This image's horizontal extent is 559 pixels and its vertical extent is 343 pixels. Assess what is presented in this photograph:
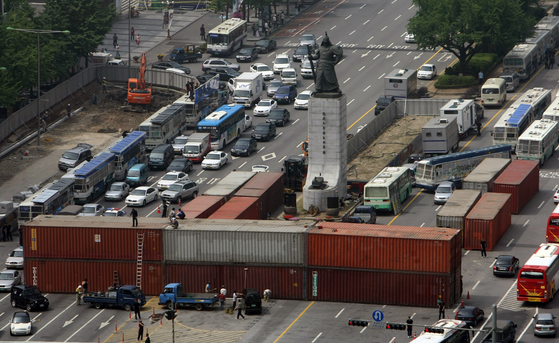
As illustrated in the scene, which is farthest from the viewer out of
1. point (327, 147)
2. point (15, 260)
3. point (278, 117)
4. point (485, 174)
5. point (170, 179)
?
point (278, 117)

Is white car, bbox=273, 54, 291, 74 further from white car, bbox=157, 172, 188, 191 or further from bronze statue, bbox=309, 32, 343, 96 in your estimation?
bronze statue, bbox=309, 32, 343, 96

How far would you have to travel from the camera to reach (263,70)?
475ft

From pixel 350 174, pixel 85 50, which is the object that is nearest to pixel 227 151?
pixel 350 174

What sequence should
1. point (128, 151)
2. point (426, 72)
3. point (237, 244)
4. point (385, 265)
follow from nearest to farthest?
point (385, 265) < point (237, 244) < point (128, 151) < point (426, 72)

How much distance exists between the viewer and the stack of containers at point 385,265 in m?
80.2

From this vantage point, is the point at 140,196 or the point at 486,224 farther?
the point at 140,196

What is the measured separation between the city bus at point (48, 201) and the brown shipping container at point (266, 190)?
52.7ft

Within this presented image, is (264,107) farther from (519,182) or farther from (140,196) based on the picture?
(519,182)

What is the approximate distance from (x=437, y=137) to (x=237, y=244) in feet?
129

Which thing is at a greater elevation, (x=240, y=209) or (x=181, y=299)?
(x=240, y=209)

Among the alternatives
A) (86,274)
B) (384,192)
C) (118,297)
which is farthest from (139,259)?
(384,192)

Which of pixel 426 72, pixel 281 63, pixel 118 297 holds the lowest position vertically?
pixel 118 297

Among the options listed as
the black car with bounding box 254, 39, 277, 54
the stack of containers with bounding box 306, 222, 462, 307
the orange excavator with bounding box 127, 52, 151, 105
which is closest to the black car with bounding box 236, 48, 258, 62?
the black car with bounding box 254, 39, 277, 54

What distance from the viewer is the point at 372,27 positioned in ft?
543
